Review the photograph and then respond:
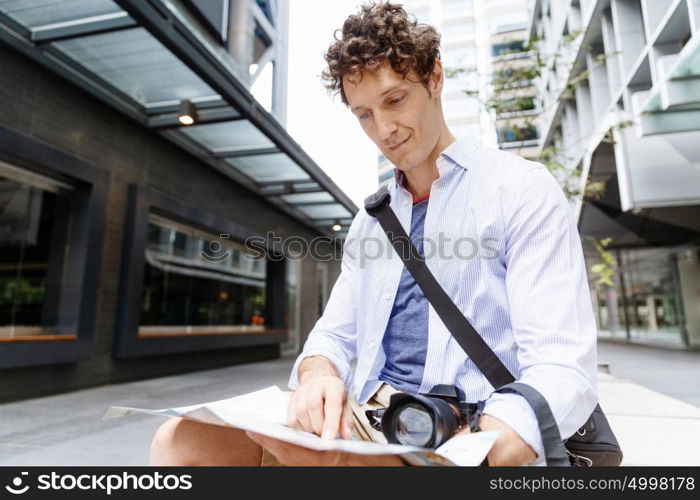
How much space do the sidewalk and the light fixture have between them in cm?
376

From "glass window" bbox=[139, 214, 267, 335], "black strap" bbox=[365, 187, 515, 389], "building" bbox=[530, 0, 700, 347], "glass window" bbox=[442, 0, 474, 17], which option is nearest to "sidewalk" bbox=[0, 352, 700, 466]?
"glass window" bbox=[139, 214, 267, 335]

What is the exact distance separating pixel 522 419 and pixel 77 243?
6465 mm

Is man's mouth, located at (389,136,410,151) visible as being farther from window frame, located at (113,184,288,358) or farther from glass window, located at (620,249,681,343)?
glass window, located at (620,249,681,343)

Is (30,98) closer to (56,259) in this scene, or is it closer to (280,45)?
(56,259)

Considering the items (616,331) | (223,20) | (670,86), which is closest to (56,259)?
(223,20)

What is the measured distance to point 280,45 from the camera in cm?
637

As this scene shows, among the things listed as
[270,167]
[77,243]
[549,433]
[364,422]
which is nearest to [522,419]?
[549,433]

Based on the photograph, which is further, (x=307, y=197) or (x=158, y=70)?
(x=307, y=197)

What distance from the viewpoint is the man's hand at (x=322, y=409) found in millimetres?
892

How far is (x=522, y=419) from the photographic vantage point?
2.47 ft

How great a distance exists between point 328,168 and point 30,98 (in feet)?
16.5

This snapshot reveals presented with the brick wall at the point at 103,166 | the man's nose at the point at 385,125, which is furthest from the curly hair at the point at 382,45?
the brick wall at the point at 103,166

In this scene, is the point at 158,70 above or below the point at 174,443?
above

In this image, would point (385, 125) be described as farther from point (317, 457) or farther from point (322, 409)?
point (317, 457)
